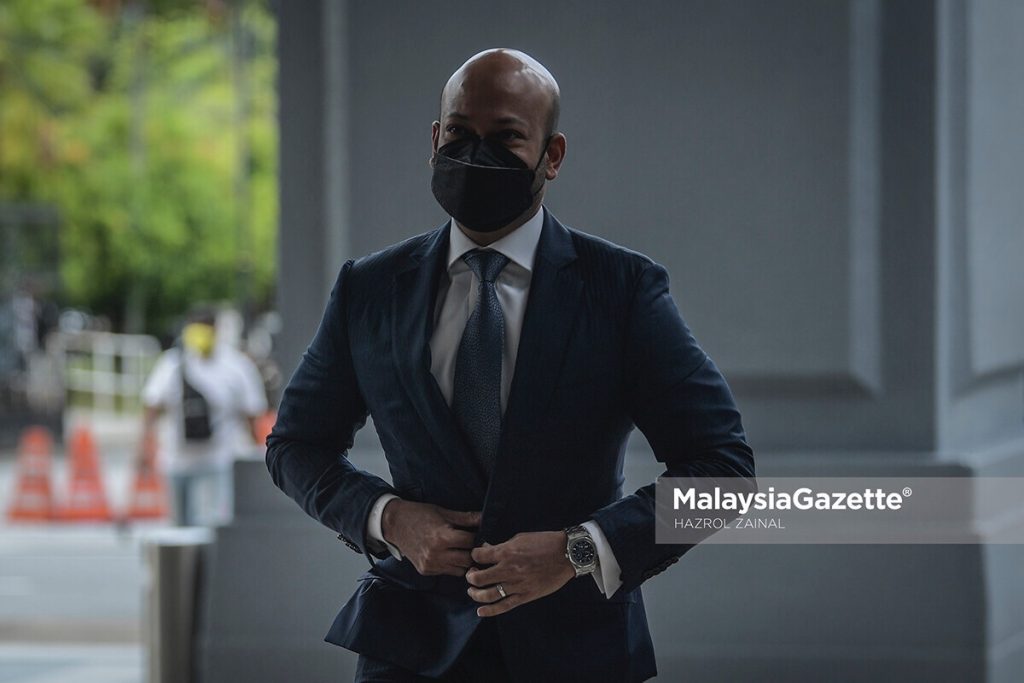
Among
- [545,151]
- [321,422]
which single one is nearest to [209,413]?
[321,422]

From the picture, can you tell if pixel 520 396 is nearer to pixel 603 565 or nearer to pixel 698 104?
pixel 603 565

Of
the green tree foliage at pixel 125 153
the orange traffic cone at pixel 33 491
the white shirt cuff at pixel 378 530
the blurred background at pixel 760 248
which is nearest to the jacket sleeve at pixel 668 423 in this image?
the white shirt cuff at pixel 378 530

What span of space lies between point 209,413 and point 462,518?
7.02m

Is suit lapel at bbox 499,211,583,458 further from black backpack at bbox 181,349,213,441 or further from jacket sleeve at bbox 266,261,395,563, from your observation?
black backpack at bbox 181,349,213,441

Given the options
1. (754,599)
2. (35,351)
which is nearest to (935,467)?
(754,599)

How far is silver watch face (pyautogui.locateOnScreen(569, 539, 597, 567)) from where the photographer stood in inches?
105

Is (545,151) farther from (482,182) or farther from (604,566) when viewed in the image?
(604,566)

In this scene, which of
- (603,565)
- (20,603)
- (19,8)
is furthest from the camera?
(19,8)

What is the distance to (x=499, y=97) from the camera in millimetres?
2713

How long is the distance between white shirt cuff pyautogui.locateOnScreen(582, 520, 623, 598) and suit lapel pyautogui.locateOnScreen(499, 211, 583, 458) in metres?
0.21

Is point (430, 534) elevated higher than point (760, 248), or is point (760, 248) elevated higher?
point (760, 248)

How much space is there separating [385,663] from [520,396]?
0.56 meters

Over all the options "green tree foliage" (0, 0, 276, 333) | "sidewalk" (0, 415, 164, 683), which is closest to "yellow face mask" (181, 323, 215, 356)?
"sidewalk" (0, 415, 164, 683)

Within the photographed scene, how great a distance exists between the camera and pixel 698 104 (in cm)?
581
